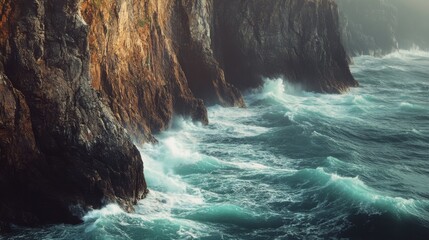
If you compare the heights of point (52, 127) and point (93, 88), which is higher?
point (93, 88)

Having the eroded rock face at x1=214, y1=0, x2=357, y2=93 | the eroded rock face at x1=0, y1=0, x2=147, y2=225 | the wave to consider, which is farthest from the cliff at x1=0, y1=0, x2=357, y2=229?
the wave

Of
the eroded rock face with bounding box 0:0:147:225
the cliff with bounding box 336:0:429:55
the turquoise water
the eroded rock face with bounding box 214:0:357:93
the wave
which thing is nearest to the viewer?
the eroded rock face with bounding box 0:0:147:225

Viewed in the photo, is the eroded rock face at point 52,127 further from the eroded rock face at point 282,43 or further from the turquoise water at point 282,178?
the eroded rock face at point 282,43

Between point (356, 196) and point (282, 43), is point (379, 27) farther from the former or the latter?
point (356, 196)

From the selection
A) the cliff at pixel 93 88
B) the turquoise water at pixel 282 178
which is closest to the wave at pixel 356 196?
the turquoise water at pixel 282 178

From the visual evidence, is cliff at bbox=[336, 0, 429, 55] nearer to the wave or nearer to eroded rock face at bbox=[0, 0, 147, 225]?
the wave

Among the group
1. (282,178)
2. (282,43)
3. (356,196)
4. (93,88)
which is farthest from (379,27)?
(93,88)
